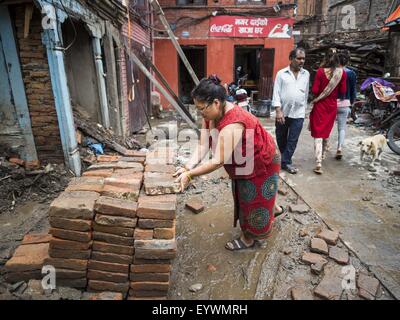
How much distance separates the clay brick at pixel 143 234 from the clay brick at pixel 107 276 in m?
0.33

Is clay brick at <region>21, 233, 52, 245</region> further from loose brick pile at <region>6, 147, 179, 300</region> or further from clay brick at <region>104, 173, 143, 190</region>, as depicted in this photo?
clay brick at <region>104, 173, 143, 190</region>

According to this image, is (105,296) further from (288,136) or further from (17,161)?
(288,136)

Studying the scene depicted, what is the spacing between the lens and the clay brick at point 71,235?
191cm

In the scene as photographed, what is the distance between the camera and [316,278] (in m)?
2.38

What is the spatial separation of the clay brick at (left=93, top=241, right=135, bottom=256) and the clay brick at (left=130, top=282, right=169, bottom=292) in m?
0.25

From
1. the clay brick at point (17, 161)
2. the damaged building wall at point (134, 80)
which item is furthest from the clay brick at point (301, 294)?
the damaged building wall at point (134, 80)

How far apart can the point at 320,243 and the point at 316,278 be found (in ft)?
1.56

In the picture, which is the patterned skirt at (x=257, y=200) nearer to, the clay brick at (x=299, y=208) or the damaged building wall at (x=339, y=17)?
the clay brick at (x=299, y=208)

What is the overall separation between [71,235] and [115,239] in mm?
292

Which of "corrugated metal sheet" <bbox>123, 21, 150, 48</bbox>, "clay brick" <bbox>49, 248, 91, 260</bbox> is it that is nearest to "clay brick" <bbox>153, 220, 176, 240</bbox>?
"clay brick" <bbox>49, 248, 91, 260</bbox>

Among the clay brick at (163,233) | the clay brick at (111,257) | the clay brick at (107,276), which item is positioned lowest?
the clay brick at (107,276)

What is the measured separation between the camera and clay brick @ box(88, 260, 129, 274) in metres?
1.99

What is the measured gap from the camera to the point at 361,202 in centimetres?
371
